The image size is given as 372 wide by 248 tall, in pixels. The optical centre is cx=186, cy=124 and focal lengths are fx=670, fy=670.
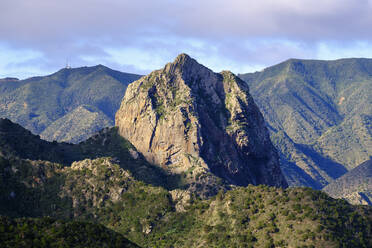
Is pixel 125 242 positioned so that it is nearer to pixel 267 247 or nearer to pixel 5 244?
pixel 5 244

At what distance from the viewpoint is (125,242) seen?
6683 inches

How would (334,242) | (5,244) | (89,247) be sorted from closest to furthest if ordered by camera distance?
(5,244) < (89,247) < (334,242)

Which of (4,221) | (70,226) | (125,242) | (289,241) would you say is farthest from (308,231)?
(4,221)

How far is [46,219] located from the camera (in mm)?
171000

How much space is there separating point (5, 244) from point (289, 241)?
86.5m

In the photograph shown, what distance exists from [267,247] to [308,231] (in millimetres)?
13184

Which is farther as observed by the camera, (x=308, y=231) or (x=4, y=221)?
(x=308, y=231)

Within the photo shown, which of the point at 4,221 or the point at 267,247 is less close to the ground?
the point at 4,221

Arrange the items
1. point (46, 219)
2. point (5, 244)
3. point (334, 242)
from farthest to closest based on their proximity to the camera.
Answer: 1. point (334, 242)
2. point (46, 219)
3. point (5, 244)

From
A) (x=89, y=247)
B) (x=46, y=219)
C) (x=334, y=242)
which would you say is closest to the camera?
(x=89, y=247)

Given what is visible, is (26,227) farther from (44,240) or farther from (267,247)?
(267,247)

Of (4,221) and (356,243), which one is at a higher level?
(4,221)

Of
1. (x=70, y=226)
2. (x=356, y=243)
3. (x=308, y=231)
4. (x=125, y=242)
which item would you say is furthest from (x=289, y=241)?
(x=70, y=226)

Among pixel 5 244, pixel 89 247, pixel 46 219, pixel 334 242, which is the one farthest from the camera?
pixel 334 242
